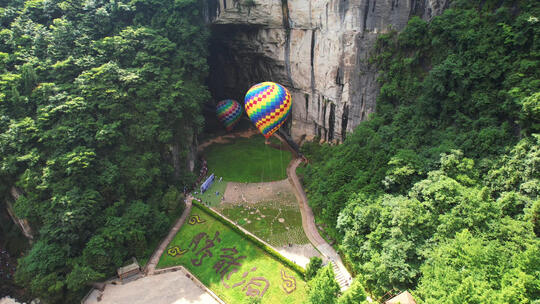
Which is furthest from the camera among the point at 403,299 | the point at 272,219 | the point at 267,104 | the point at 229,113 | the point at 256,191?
the point at 229,113

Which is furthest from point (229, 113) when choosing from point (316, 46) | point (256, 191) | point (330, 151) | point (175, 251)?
point (175, 251)

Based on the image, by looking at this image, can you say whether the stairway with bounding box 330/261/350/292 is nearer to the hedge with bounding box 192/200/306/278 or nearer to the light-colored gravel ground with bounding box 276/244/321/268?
the light-colored gravel ground with bounding box 276/244/321/268

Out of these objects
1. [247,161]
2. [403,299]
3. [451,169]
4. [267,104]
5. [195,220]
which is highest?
[267,104]

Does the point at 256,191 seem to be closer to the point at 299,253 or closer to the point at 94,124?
the point at 299,253

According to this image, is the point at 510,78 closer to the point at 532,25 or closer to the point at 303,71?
the point at 532,25

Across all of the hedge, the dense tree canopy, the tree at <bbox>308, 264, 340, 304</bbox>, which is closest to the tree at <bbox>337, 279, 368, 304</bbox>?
the tree at <bbox>308, 264, 340, 304</bbox>

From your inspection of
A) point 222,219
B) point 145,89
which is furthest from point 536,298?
point 145,89

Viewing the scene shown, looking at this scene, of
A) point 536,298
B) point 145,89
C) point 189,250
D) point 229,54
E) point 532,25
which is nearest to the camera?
point 536,298
